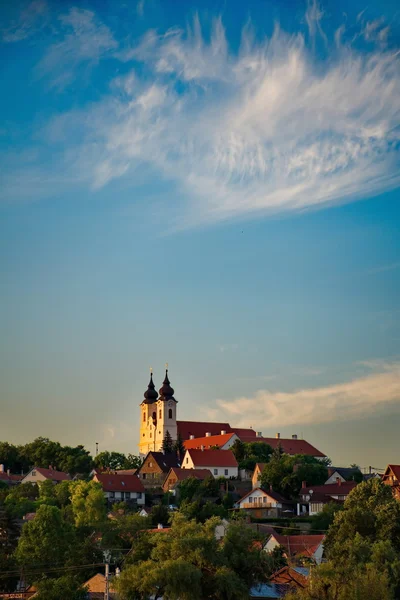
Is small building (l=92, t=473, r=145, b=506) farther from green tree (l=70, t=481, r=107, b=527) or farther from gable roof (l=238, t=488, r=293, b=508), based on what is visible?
green tree (l=70, t=481, r=107, b=527)

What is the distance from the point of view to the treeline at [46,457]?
122562mm

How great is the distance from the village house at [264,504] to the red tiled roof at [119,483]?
531 inches

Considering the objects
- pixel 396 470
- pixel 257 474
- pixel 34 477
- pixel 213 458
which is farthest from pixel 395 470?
pixel 34 477

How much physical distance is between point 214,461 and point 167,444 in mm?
21644

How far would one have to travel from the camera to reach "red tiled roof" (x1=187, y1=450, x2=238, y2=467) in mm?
113500

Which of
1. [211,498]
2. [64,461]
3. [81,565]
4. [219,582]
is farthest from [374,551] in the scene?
[64,461]

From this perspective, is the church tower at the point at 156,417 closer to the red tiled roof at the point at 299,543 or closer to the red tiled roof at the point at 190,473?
the red tiled roof at the point at 190,473

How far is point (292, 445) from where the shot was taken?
13000 centimetres

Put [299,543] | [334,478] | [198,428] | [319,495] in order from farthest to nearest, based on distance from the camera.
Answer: [198,428], [334,478], [319,495], [299,543]

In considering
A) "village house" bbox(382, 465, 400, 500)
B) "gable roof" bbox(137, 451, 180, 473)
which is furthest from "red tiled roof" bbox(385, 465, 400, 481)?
"gable roof" bbox(137, 451, 180, 473)

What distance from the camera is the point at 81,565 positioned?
6028cm

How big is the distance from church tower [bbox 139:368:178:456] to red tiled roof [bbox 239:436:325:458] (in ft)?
43.2

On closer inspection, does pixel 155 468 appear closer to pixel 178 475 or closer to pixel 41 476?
pixel 178 475

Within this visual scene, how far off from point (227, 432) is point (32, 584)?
275 ft
